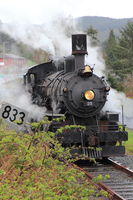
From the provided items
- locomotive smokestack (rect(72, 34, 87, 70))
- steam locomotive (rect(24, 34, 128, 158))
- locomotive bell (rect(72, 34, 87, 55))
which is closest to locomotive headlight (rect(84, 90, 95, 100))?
steam locomotive (rect(24, 34, 128, 158))

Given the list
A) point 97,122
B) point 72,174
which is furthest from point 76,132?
point 72,174

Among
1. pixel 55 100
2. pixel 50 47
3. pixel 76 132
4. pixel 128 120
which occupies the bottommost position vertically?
pixel 128 120

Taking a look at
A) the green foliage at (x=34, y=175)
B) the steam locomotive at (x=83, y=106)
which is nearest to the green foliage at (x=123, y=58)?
the steam locomotive at (x=83, y=106)

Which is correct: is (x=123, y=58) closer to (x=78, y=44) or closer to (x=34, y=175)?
(x=78, y=44)

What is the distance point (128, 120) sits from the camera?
26484 mm

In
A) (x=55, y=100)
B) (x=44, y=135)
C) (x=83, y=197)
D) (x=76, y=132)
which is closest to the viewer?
(x=83, y=197)

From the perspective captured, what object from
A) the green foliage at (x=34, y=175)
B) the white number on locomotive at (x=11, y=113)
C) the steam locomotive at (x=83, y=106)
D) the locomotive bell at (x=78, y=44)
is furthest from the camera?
the locomotive bell at (x=78, y=44)

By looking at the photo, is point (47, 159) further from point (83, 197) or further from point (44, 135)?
point (83, 197)

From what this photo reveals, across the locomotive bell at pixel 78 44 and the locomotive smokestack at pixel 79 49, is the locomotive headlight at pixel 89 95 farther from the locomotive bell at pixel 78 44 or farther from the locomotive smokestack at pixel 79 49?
the locomotive bell at pixel 78 44

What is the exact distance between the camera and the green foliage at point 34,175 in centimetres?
577

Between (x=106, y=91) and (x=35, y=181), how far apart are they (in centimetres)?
541

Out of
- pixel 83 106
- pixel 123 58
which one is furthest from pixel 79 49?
pixel 123 58

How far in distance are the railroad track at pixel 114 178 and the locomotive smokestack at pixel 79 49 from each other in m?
2.76

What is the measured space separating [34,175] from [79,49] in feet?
18.8
